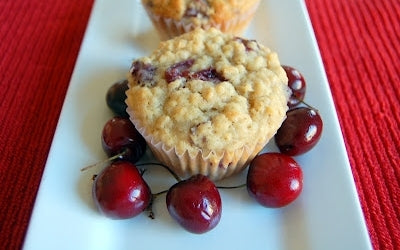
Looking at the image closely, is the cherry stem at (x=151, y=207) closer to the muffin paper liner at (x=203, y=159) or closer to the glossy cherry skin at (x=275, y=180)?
the muffin paper liner at (x=203, y=159)

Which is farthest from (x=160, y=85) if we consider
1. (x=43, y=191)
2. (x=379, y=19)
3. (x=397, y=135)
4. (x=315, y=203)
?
(x=379, y=19)

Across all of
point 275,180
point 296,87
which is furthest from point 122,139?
point 296,87

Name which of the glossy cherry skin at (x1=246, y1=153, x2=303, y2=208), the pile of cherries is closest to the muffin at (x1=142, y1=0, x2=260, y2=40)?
the pile of cherries

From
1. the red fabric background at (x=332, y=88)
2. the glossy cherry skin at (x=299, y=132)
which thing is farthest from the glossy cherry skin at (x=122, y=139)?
the glossy cherry skin at (x=299, y=132)

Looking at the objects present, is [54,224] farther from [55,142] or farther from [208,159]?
[208,159]

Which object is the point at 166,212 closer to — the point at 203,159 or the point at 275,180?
the point at 203,159

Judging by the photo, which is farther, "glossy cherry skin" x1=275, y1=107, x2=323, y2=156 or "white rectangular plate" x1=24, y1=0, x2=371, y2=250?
"glossy cherry skin" x1=275, y1=107, x2=323, y2=156

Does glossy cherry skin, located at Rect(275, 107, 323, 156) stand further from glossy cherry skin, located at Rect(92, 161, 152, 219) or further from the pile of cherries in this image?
glossy cherry skin, located at Rect(92, 161, 152, 219)
